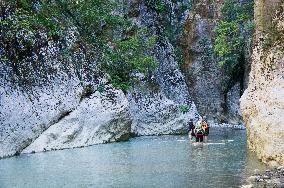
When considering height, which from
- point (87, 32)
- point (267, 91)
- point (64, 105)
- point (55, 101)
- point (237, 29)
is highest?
point (237, 29)

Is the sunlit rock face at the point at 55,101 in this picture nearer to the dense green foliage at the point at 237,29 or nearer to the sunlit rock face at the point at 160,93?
the sunlit rock face at the point at 160,93

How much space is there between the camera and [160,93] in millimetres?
33188

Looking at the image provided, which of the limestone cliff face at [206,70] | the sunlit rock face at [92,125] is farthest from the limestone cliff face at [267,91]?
the limestone cliff face at [206,70]

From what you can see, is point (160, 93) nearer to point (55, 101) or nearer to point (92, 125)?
point (92, 125)

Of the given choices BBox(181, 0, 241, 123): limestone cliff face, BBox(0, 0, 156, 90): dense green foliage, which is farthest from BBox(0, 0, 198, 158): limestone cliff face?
BBox(181, 0, 241, 123): limestone cliff face


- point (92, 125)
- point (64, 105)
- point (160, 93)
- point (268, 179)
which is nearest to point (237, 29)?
point (160, 93)

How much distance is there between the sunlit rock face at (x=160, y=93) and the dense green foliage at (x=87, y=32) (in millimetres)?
1132

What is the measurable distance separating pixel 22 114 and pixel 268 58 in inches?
449

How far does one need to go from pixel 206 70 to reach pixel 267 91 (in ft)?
81.2

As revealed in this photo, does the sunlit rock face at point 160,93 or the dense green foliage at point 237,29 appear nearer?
the sunlit rock face at point 160,93

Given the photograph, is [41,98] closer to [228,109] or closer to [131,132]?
[131,132]

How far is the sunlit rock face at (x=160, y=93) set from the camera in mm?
31266

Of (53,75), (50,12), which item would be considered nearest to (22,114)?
(53,75)

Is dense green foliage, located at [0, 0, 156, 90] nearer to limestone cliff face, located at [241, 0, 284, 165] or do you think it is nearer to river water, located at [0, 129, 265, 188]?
river water, located at [0, 129, 265, 188]
